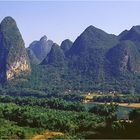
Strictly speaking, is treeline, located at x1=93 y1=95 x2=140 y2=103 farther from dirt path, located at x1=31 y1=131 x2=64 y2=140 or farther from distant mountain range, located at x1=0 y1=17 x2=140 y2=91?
dirt path, located at x1=31 y1=131 x2=64 y2=140

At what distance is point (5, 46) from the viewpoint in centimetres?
12669

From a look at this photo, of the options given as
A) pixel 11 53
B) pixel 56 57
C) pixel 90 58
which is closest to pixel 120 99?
pixel 11 53

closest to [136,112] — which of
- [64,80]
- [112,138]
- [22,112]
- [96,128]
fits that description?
[96,128]

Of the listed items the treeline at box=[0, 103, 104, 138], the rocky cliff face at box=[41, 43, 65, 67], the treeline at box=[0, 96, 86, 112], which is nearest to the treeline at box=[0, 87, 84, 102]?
the treeline at box=[0, 96, 86, 112]

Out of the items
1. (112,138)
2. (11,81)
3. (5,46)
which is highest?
(5,46)

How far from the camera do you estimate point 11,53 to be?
406 feet

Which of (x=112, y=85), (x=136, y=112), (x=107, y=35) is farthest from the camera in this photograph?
(x=107, y=35)

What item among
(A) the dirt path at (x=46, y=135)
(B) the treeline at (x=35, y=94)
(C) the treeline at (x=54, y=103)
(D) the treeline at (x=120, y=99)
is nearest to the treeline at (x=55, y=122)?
(A) the dirt path at (x=46, y=135)

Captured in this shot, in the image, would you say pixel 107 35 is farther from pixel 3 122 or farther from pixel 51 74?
pixel 3 122

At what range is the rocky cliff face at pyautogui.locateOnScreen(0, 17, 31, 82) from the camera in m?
122

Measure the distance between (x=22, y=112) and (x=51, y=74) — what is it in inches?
2998

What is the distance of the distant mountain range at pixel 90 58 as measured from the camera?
123 metres

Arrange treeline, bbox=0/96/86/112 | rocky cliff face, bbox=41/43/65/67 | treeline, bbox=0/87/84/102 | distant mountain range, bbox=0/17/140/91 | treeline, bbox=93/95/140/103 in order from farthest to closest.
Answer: rocky cliff face, bbox=41/43/65/67
distant mountain range, bbox=0/17/140/91
treeline, bbox=0/87/84/102
treeline, bbox=93/95/140/103
treeline, bbox=0/96/86/112

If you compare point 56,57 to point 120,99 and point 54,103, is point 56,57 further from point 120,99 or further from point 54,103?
point 54,103
